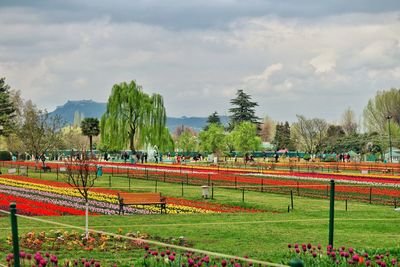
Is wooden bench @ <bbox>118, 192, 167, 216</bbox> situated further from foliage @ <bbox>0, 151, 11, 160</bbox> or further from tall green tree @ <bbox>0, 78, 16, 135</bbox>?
foliage @ <bbox>0, 151, 11, 160</bbox>

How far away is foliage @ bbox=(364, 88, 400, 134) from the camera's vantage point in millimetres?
132625

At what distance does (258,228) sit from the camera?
20.5 m

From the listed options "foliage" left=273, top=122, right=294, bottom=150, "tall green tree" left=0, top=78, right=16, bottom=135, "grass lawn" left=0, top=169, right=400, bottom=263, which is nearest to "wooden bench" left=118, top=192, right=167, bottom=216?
"grass lawn" left=0, top=169, right=400, bottom=263

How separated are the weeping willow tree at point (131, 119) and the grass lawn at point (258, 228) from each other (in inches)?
2145

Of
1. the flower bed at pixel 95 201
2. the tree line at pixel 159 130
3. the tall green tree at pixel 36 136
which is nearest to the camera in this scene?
the flower bed at pixel 95 201

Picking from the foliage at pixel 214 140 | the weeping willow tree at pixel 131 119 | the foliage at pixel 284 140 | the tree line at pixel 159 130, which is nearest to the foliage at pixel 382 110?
the tree line at pixel 159 130

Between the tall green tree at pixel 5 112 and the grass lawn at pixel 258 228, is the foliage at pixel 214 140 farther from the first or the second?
the grass lawn at pixel 258 228

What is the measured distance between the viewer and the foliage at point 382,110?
435ft

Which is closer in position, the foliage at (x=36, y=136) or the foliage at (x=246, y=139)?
the foliage at (x=36, y=136)

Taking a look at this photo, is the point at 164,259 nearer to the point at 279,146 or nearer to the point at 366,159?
the point at 366,159

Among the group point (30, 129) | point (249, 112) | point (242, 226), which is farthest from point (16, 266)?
point (249, 112)

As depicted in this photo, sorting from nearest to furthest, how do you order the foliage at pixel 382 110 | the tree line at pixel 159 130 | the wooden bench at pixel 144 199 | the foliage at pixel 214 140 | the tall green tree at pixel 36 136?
the wooden bench at pixel 144 199
the tall green tree at pixel 36 136
the tree line at pixel 159 130
the foliage at pixel 214 140
the foliage at pixel 382 110

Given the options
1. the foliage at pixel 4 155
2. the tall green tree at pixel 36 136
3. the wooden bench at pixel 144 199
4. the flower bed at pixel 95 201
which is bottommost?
the flower bed at pixel 95 201

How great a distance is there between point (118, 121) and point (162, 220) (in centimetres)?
6006
